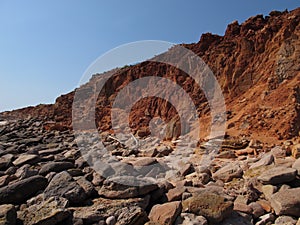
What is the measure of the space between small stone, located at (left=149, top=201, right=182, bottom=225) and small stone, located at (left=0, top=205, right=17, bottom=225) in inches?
69.8

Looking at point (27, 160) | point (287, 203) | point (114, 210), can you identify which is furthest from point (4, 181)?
point (287, 203)

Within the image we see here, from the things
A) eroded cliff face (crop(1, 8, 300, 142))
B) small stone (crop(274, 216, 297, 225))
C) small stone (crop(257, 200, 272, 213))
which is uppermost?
eroded cliff face (crop(1, 8, 300, 142))

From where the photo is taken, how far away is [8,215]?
355 centimetres

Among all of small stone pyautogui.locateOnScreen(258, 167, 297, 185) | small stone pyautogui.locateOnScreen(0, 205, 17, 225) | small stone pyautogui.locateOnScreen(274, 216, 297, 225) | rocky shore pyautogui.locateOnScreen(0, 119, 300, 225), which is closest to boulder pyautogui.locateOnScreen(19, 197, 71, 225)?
rocky shore pyautogui.locateOnScreen(0, 119, 300, 225)

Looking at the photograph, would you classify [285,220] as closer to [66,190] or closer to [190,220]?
[190,220]

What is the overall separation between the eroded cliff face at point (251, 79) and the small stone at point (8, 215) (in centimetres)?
848

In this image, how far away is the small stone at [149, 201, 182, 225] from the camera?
3694 millimetres

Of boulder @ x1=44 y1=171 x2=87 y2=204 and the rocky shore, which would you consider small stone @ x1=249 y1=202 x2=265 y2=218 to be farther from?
boulder @ x1=44 y1=171 x2=87 y2=204

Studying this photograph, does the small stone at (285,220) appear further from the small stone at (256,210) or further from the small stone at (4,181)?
the small stone at (4,181)

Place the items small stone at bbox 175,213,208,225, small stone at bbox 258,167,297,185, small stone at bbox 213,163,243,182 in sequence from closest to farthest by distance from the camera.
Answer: small stone at bbox 175,213,208,225 < small stone at bbox 258,167,297,185 < small stone at bbox 213,163,243,182

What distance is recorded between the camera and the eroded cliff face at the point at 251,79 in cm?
1085

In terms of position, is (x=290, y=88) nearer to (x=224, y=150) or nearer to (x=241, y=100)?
(x=241, y=100)

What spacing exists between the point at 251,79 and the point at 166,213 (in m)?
12.4

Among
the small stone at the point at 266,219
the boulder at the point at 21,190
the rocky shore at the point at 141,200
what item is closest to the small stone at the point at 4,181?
the rocky shore at the point at 141,200
